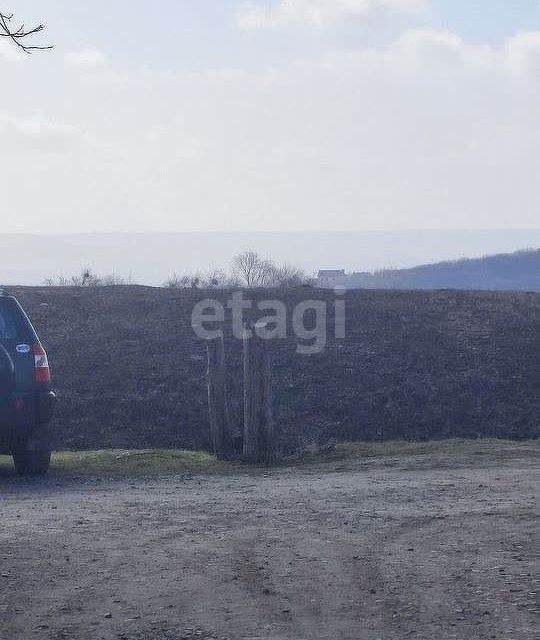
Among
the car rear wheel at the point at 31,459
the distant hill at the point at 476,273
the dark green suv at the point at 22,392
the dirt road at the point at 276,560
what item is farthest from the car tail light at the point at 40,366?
the distant hill at the point at 476,273

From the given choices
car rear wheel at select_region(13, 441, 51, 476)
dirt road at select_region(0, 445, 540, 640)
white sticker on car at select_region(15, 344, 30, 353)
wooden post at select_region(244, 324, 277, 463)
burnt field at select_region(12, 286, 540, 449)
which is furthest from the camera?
burnt field at select_region(12, 286, 540, 449)

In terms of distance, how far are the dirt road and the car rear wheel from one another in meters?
1.00

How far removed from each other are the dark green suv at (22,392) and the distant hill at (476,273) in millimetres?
51709

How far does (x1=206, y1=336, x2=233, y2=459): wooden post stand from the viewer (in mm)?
13266

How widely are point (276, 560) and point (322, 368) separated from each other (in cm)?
1494

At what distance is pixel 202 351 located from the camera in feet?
72.5

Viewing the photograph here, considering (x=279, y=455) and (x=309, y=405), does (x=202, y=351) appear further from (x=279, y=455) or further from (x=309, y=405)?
(x=279, y=455)

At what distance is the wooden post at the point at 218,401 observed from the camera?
43.5ft

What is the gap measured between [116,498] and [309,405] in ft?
34.3

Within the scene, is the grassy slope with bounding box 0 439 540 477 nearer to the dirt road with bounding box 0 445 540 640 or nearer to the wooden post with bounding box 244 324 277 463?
the wooden post with bounding box 244 324 277 463

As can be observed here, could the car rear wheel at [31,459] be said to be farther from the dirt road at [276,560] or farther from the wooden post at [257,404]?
the wooden post at [257,404]

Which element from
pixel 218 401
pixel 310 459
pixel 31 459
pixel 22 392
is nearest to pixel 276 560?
pixel 22 392

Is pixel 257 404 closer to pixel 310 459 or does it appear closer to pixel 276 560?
pixel 310 459

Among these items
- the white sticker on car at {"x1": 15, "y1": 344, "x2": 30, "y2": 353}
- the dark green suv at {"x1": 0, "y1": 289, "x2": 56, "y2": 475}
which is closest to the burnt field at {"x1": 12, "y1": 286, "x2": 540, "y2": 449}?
the dark green suv at {"x1": 0, "y1": 289, "x2": 56, "y2": 475}
